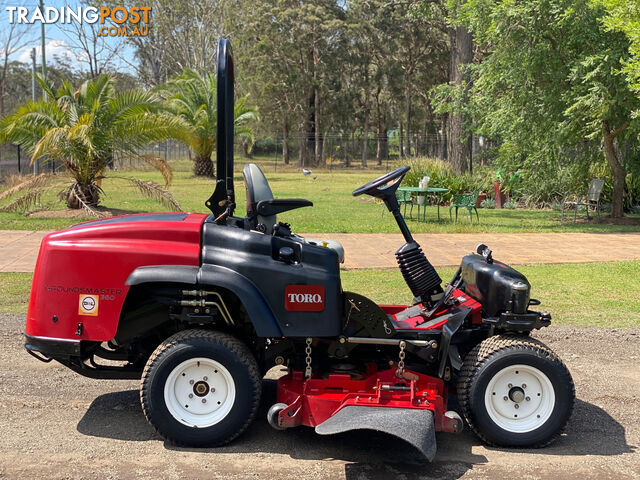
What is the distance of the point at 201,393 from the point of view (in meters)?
4.35

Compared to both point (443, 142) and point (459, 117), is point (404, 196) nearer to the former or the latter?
point (459, 117)

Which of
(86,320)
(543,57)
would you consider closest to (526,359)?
(86,320)

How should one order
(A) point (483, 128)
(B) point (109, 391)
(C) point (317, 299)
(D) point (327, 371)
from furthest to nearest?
(A) point (483, 128)
(B) point (109, 391)
(D) point (327, 371)
(C) point (317, 299)

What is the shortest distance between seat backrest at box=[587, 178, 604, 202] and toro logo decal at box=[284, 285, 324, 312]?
48.9ft

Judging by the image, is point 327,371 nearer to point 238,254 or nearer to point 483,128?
point 238,254

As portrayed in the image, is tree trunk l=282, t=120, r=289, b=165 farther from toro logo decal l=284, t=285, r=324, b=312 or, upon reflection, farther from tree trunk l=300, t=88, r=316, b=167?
toro logo decal l=284, t=285, r=324, b=312

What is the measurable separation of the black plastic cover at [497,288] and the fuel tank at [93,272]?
183 cm

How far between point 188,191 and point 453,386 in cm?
2217

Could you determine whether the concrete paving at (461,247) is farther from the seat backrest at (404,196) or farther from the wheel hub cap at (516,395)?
the wheel hub cap at (516,395)

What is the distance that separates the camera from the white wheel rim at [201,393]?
4.31 m

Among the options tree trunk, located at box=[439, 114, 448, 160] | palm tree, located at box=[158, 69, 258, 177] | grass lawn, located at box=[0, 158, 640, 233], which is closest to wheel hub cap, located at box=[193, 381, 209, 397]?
grass lawn, located at box=[0, 158, 640, 233]

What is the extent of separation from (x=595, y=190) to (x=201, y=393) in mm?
15443

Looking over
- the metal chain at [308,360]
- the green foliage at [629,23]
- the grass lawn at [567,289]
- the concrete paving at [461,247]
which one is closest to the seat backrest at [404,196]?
the concrete paving at [461,247]

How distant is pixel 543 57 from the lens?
52.6ft
